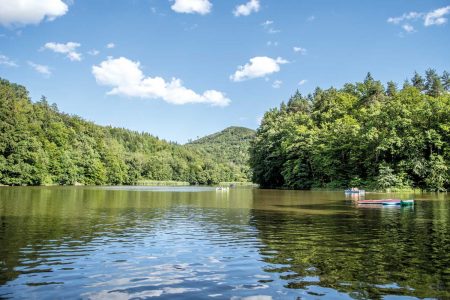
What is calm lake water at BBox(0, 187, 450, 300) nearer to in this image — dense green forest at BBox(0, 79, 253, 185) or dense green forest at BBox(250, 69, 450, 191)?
dense green forest at BBox(250, 69, 450, 191)

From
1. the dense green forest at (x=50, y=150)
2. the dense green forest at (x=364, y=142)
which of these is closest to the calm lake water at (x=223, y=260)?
the dense green forest at (x=364, y=142)

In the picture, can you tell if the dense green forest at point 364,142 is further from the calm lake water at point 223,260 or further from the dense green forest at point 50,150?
the dense green forest at point 50,150

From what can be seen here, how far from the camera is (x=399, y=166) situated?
8450 centimetres

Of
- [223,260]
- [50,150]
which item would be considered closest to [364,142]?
[223,260]

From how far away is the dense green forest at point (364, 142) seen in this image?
81875 millimetres

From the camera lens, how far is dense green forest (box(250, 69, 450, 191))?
3223 inches

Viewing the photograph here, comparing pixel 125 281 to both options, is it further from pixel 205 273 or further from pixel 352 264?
pixel 352 264

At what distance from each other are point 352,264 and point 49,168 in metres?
139

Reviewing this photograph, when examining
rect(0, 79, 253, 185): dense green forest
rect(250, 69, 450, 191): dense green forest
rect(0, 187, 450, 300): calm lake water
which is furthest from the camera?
rect(0, 79, 253, 185): dense green forest

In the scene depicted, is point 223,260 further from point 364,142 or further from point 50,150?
point 50,150

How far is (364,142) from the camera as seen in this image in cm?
9000

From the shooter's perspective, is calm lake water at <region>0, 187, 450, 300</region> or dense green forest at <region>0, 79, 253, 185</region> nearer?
calm lake water at <region>0, 187, 450, 300</region>

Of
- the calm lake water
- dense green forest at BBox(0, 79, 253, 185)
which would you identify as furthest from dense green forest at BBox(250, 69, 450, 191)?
dense green forest at BBox(0, 79, 253, 185)

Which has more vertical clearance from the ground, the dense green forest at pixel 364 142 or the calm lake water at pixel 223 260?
the dense green forest at pixel 364 142
